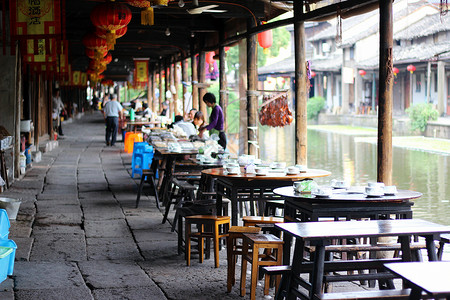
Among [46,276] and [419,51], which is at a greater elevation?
[419,51]

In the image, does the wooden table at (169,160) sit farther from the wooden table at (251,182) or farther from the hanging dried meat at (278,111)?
the wooden table at (251,182)

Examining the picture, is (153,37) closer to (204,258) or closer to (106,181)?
(106,181)

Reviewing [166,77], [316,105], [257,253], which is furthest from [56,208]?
[316,105]

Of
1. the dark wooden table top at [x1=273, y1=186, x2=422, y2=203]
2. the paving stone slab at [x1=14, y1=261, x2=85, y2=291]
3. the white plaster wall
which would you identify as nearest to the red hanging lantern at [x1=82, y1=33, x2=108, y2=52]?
the white plaster wall

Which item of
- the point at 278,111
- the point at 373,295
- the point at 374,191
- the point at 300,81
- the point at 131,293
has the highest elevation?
the point at 300,81

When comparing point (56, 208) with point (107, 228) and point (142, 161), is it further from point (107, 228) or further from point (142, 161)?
point (142, 161)

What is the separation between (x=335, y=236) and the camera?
4.12 m

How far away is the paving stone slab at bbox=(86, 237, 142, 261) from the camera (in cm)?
683

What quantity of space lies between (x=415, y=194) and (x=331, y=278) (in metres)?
1.34

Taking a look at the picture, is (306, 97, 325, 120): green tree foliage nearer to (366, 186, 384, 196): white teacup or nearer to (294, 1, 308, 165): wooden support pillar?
(294, 1, 308, 165): wooden support pillar

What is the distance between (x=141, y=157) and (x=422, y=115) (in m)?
16.5

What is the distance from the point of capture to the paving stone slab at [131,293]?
536cm

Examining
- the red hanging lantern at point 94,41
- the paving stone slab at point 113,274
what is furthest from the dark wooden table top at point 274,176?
the red hanging lantern at point 94,41

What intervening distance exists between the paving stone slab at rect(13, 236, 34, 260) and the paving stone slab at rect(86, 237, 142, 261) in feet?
2.10
